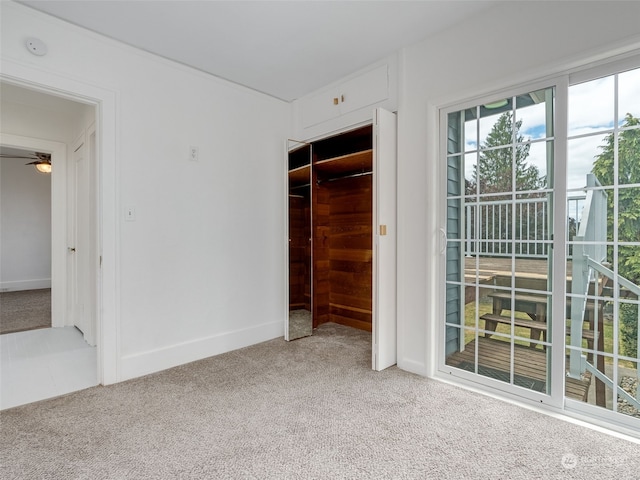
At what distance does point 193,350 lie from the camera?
2873 millimetres

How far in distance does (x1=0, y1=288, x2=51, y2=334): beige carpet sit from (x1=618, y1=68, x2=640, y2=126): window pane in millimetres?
5491

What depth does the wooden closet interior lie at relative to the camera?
3.44m

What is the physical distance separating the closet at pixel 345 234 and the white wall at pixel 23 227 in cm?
591

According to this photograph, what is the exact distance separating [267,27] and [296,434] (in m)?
2.58

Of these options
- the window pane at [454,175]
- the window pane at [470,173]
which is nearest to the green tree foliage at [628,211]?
the window pane at [470,173]

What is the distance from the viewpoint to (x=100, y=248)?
2.44m

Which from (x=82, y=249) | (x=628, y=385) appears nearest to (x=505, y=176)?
(x=628, y=385)

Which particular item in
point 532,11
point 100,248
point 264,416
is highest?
point 532,11

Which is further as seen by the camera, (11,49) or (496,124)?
(496,124)

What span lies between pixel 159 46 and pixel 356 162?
74.8 inches

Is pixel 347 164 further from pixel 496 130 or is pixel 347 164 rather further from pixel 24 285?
pixel 24 285

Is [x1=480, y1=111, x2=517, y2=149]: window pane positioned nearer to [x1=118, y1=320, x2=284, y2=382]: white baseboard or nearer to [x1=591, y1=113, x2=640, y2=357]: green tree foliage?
[x1=591, y1=113, x2=640, y2=357]: green tree foliage

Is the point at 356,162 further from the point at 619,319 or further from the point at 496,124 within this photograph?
the point at 619,319

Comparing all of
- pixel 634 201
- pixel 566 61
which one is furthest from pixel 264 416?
pixel 566 61
